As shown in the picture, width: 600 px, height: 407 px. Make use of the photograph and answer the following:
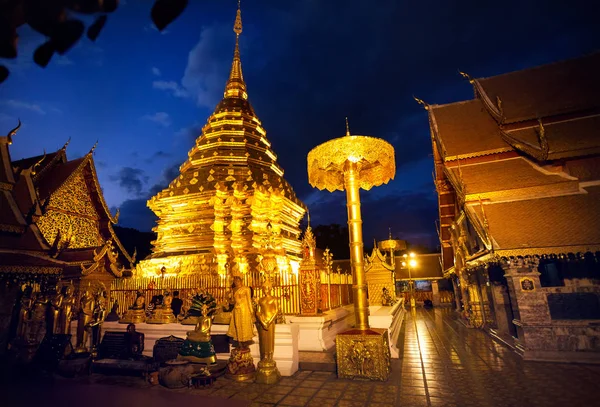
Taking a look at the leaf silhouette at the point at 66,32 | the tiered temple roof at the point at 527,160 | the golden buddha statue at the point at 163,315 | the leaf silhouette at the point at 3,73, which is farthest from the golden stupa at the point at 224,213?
the leaf silhouette at the point at 66,32

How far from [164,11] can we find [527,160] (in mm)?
11844

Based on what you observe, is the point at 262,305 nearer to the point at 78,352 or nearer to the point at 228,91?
the point at 78,352

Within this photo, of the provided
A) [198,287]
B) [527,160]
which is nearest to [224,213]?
[198,287]

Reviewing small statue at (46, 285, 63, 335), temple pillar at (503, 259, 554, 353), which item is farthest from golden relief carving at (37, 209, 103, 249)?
temple pillar at (503, 259, 554, 353)

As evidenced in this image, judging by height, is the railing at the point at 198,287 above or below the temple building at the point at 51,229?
below

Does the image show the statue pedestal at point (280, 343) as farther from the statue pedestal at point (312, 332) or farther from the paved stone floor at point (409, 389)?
the statue pedestal at point (312, 332)

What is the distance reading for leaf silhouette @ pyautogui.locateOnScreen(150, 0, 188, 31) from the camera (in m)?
1.00

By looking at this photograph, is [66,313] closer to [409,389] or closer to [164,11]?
[409,389]

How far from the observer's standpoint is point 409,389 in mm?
4812

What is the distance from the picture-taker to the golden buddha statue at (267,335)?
5.50 m

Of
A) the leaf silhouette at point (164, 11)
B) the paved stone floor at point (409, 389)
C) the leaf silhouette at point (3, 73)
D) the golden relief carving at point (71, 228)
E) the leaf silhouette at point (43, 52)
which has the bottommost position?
the paved stone floor at point (409, 389)

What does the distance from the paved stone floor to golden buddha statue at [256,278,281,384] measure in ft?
0.80

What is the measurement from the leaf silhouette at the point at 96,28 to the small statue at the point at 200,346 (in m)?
5.62

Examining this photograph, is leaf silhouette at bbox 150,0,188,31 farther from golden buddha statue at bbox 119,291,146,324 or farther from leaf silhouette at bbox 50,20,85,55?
golden buddha statue at bbox 119,291,146,324
